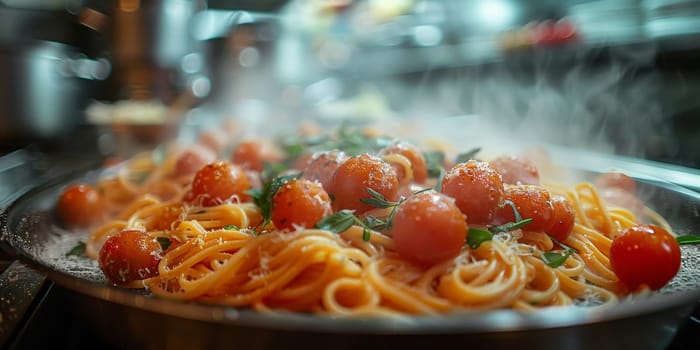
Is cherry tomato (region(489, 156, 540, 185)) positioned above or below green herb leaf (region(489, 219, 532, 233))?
above

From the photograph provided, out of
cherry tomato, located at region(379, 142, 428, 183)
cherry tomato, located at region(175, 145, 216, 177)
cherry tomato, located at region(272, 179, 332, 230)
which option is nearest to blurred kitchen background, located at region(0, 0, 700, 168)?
cherry tomato, located at region(175, 145, 216, 177)

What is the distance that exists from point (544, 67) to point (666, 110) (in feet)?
4.55

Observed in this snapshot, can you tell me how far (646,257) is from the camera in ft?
5.04

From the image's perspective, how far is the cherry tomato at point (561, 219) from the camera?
1.80 m

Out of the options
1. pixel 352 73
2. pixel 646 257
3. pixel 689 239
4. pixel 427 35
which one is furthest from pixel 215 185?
pixel 427 35

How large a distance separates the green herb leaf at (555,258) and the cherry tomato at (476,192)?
209mm

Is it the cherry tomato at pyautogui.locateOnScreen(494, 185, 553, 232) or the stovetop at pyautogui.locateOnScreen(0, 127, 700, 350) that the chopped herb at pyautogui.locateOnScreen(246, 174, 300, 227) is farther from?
the cherry tomato at pyautogui.locateOnScreen(494, 185, 553, 232)

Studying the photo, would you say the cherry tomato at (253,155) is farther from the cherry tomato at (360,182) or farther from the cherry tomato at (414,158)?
the cherry tomato at (360,182)

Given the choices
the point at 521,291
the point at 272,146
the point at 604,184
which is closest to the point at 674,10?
the point at 604,184

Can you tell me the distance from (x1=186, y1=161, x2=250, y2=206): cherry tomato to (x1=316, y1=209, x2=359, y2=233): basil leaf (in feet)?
2.10

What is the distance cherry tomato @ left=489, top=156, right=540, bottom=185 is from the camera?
→ 2027mm

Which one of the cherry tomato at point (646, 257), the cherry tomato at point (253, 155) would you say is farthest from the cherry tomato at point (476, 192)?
the cherry tomato at point (253, 155)

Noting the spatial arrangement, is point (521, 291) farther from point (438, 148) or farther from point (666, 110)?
point (666, 110)

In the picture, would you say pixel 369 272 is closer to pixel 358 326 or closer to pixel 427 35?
pixel 358 326
